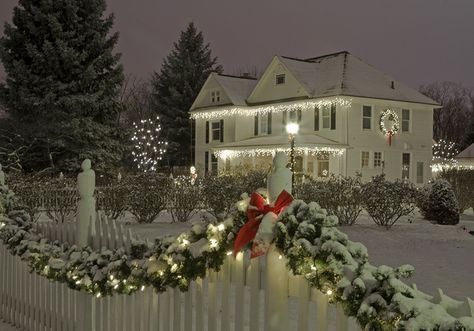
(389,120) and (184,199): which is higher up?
(389,120)

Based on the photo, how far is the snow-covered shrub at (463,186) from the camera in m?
22.3

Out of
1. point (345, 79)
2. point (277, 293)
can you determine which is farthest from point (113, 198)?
point (345, 79)

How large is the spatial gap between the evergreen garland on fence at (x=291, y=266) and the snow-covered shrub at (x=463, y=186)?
19600mm

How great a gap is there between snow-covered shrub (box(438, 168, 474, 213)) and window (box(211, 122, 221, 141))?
18.1 metres

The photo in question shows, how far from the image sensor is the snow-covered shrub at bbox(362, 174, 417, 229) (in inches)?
605

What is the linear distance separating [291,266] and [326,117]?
1142 inches

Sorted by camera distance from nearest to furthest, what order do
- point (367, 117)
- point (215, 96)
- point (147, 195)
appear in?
1. point (147, 195)
2. point (367, 117)
3. point (215, 96)

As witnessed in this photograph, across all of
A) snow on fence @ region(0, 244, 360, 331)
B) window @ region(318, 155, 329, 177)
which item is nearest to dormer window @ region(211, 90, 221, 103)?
window @ region(318, 155, 329, 177)

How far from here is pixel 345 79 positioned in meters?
31.2

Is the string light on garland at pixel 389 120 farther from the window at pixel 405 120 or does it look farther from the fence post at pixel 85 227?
the fence post at pixel 85 227

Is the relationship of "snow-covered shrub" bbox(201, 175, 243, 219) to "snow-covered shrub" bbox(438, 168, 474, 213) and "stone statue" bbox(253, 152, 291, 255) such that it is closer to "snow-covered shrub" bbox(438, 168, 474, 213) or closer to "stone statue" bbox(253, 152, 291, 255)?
"snow-covered shrub" bbox(438, 168, 474, 213)

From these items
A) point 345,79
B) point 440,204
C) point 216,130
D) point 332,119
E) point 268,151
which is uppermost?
point 345,79

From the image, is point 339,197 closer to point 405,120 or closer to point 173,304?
point 173,304

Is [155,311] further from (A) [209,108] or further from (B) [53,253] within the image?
(A) [209,108]
